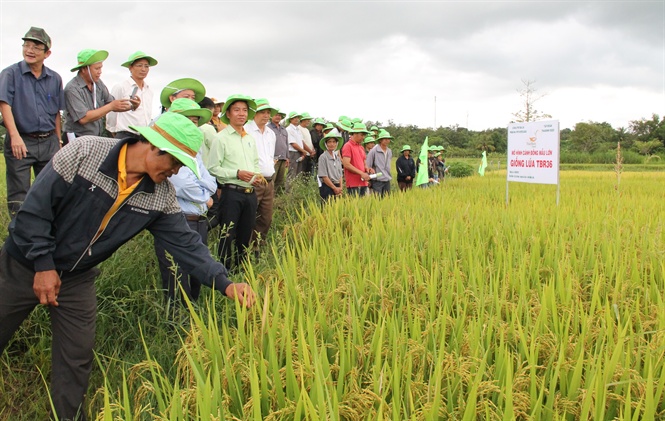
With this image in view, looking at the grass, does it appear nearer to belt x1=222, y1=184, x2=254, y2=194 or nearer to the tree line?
belt x1=222, y1=184, x2=254, y2=194

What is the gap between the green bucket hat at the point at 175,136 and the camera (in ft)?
7.18

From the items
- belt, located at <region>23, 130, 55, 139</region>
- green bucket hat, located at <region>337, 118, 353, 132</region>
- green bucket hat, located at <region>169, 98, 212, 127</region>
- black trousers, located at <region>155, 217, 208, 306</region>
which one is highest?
green bucket hat, located at <region>337, 118, 353, 132</region>

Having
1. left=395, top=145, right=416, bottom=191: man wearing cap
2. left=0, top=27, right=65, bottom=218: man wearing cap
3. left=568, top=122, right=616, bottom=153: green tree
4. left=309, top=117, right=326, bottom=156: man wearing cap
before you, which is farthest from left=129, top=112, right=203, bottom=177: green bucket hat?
left=568, top=122, right=616, bottom=153: green tree

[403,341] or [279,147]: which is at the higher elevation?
[279,147]

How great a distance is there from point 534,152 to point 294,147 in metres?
4.02

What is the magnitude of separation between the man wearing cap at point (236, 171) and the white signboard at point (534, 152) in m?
3.92

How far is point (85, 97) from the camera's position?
466 centimetres

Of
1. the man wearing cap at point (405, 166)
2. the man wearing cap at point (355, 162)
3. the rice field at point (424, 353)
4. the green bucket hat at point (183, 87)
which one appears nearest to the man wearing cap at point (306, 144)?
the man wearing cap at point (405, 166)

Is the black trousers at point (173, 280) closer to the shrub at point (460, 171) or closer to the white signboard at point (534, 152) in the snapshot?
the white signboard at point (534, 152)

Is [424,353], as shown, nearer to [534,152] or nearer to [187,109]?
[187,109]

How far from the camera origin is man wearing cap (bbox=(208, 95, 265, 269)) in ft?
15.3

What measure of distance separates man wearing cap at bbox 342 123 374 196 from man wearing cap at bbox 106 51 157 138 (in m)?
3.24

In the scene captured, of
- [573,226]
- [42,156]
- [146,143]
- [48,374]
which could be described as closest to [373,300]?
[146,143]

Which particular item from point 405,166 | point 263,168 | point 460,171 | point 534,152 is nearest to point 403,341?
point 263,168
